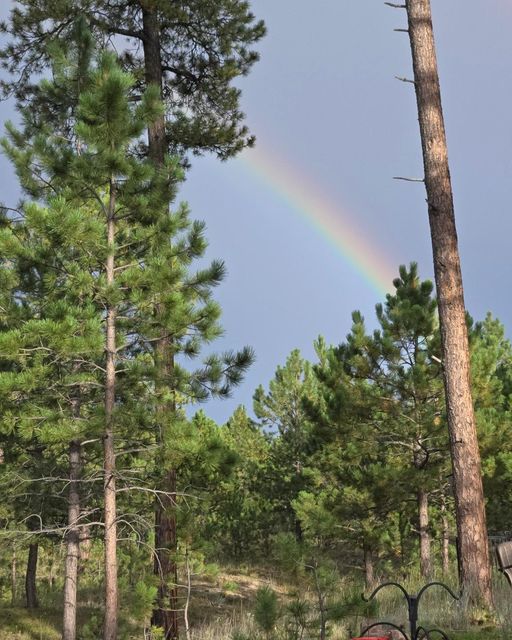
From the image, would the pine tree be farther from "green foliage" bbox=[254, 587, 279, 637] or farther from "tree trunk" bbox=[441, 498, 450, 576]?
"tree trunk" bbox=[441, 498, 450, 576]

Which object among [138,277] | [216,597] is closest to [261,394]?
[216,597]

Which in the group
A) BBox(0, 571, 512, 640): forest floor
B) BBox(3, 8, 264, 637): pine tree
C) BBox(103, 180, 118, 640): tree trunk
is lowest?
BBox(0, 571, 512, 640): forest floor

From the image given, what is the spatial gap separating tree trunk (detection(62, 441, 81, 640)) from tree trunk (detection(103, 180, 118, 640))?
7.43 ft

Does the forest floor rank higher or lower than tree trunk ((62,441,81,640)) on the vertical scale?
lower

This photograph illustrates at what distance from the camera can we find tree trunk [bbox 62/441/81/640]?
402 inches

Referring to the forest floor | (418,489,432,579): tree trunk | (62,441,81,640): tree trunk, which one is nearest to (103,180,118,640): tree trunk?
the forest floor

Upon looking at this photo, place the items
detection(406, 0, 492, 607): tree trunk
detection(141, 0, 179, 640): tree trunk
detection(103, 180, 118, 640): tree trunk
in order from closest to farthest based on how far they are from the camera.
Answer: detection(103, 180, 118, 640): tree trunk
detection(406, 0, 492, 607): tree trunk
detection(141, 0, 179, 640): tree trunk

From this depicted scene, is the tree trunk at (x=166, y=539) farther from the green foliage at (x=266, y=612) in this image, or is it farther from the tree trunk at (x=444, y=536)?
the tree trunk at (x=444, y=536)

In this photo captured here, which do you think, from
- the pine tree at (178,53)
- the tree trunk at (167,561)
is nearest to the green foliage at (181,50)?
the pine tree at (178,53)

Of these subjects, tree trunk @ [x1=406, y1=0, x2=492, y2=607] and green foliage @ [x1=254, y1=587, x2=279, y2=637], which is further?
tree trunk @ [x1=406, y1=0, x2=492, y2=607]

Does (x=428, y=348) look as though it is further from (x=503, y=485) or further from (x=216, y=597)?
(x=216, y=597)

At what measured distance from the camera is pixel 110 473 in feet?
25.7

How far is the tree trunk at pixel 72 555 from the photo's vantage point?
10211 millimetres

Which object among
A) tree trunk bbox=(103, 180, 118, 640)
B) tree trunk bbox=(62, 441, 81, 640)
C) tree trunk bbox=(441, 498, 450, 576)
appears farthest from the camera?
tree trunk bbox=(441, 498, 450, 576)
